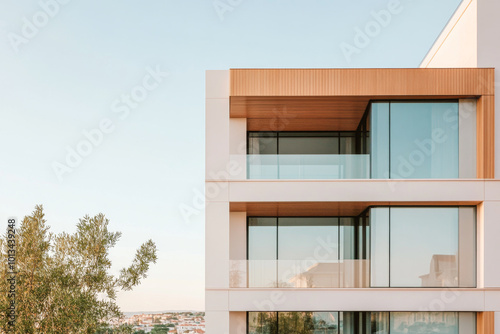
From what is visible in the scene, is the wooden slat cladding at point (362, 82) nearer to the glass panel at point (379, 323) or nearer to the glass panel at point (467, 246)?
the glass panel at point (467, 246)

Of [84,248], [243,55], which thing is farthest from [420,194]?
[84,248]

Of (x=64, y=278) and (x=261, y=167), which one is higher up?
(x=261, y=167)

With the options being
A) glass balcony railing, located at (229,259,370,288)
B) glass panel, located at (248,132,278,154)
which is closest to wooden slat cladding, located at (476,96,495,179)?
glass balcony railing, located at (229,259,370,288)

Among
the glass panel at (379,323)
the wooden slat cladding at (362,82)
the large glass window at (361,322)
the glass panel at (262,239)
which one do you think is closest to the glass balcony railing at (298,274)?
the glass panel at (379,323)

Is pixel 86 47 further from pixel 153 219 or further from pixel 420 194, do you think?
pixel 420 194

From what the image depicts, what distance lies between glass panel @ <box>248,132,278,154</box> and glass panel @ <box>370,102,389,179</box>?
3.55m

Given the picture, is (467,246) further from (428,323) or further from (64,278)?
(64,278)

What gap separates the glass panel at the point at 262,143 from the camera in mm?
17828

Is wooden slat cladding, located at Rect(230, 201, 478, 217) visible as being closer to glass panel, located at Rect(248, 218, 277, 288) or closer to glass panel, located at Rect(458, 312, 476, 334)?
glass panel, located at Rect(248, 218, 277, 288)

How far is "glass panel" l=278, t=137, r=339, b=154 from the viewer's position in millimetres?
17891

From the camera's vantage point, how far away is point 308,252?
54.9 ft

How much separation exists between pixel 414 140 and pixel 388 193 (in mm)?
1581

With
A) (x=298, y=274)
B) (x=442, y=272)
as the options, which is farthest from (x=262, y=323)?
(x=442, y=272)

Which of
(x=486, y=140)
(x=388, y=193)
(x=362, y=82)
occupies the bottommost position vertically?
(x=388, y=193)
